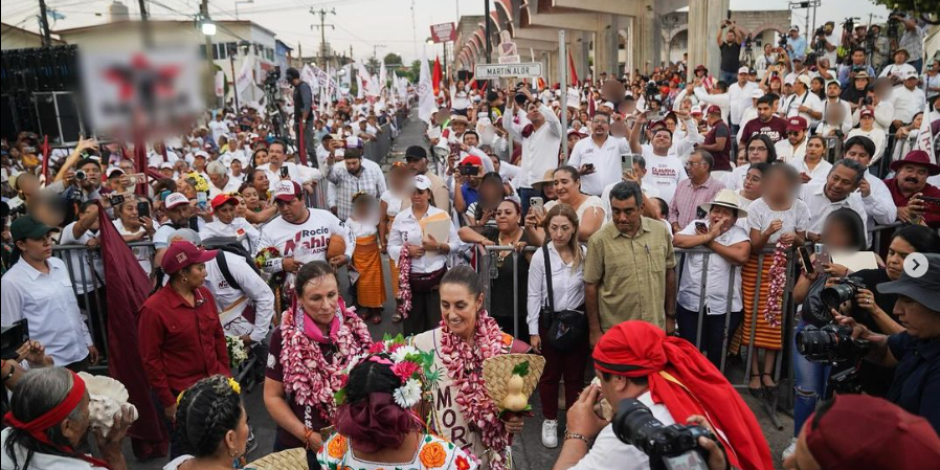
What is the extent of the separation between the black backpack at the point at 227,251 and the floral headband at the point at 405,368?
6.12ft

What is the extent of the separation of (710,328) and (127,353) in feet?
14.4

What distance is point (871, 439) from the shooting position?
1708 mm

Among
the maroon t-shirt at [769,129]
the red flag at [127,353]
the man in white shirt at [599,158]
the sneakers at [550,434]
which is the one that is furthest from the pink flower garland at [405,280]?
the maroon t-shirt at [769,129]

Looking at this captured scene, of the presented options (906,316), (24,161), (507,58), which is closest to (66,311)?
(906,316)

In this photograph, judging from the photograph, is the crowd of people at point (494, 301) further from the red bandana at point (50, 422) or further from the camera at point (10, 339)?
the camera at point (10, 339)

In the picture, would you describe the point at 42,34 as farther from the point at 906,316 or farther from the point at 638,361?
the point at 906,316

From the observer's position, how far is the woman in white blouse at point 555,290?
4.68 metres

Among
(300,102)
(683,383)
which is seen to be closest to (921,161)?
(683,383)

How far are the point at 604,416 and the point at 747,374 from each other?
3046mm

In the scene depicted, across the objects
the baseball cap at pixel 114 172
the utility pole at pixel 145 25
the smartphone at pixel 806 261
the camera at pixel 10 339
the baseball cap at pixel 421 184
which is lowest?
the smartphone at pixel 806 261

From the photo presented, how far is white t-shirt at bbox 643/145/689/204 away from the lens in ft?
22.9

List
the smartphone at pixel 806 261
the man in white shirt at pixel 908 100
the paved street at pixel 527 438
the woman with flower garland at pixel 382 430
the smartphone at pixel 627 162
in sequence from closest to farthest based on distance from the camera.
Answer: the woman with flower garland at pixel 382 430, the smartphone at pixel 806 261, the paved street at pixel 527 438, the smartphone at pixel 627 162, the man in white shirt at pixel 908 100

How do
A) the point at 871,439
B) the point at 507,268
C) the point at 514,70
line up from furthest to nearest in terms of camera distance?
the point at 514,70
the point at 507,268
the point at 871,439

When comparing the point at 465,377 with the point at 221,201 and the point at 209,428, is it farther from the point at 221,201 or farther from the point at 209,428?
the point at 221,201
